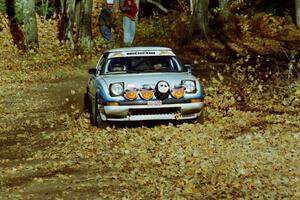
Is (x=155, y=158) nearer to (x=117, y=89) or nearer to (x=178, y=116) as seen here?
(x=178, y=116)

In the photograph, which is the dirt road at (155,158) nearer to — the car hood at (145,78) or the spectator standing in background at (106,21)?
the car hood at (145,78)

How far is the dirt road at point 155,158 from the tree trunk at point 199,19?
1108 cm

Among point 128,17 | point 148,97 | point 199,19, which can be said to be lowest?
point 199,19

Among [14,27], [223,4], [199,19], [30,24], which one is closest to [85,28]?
[30,24]

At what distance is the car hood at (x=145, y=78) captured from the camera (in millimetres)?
11825

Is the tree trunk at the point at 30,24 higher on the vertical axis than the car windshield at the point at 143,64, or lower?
lower

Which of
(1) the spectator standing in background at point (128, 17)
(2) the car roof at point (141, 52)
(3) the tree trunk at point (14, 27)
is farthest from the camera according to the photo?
(3) the tree trunk at point (14, 27)

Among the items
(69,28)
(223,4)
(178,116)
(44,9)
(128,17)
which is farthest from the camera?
(44,9)

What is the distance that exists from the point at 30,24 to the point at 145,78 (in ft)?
47.4

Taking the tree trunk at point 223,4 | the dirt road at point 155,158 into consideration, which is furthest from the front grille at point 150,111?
the tree trunk at point 223,4

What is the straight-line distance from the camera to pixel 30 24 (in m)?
25.4

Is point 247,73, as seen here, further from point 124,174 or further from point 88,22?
point 124,174

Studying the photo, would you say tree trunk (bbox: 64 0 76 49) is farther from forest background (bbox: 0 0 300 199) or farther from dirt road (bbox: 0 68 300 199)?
dirt road (bbox: 0 68 300 199)

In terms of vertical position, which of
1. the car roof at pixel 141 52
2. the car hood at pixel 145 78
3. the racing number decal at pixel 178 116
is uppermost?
the car roof at pixel 141 52
